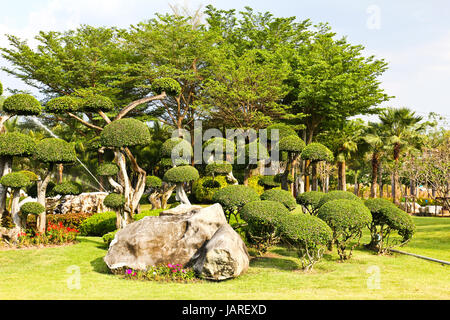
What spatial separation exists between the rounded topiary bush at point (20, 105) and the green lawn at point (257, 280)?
4572 mm

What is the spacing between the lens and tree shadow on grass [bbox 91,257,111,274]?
8609mm

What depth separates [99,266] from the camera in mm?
9086

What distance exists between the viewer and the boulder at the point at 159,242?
833 cm

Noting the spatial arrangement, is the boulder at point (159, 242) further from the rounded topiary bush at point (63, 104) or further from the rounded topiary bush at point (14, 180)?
the rounded topiary bush at point (63, 104)

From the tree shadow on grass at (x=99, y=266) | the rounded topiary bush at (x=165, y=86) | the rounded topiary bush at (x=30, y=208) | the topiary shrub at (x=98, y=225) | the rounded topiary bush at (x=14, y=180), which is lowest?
the tree shadow on grass at (x=99, y=266)

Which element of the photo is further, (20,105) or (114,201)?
(114,201)

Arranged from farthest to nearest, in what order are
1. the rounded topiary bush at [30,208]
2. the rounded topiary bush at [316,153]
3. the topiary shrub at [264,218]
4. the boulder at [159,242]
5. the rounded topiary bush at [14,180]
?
1. the rounded topiary bush at [316,153]
2. the rounded topiary bush at [30,208]
3. the rounded topiary bush at [14,180]
4. the topiary shrub at [264,218]
5. the boulder at [159,242]

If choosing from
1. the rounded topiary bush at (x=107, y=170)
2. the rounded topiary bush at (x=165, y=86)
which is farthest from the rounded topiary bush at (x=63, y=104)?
the rounded topiary bush at (x=165, y=86)

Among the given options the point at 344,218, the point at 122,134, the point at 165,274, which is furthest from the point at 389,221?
the point at 122,134

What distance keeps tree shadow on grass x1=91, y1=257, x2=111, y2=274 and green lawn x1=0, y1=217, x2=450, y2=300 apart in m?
0.03

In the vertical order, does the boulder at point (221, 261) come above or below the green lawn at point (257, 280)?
above

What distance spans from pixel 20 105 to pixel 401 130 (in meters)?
25.8

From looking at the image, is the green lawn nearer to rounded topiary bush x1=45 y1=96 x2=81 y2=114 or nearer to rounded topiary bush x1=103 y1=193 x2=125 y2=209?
Result: rounded topiary bush x1=103 y1=193 x2=125 y2=209

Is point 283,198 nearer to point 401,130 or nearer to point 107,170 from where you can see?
point 107,170
